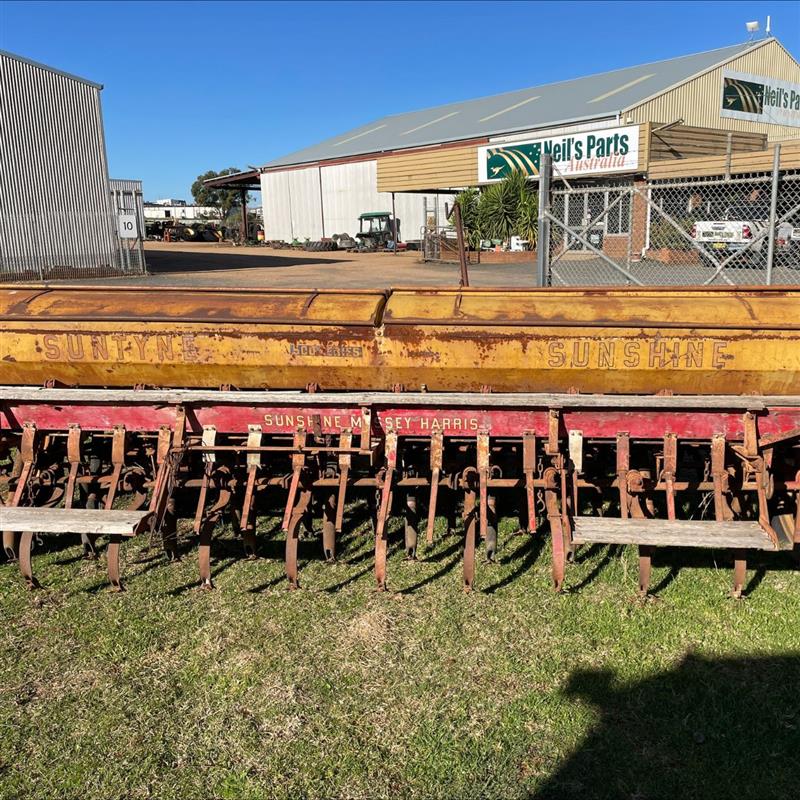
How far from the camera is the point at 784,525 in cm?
400

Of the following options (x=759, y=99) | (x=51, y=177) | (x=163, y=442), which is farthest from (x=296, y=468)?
(x=759, y=99)

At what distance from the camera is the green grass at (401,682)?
106 inches

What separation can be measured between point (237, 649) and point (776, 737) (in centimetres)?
236

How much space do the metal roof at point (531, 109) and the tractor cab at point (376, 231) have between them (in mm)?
3268

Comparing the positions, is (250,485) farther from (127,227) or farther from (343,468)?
(127,227)

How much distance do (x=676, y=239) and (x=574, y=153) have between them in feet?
16.7

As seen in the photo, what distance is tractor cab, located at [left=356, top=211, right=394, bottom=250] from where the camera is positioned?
35591 mm

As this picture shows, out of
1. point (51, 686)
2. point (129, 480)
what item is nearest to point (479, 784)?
point (51, 686)

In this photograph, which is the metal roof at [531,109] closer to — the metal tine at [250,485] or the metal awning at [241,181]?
the metal awning at [241,181]

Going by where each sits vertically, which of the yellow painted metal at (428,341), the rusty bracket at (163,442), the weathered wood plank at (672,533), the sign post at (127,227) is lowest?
the weathered wood plank at (672,533)

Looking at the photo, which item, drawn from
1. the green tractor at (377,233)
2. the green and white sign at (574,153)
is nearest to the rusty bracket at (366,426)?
the green and white sign at (574,153)

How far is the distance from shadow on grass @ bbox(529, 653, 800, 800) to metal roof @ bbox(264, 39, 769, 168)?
79.3ft

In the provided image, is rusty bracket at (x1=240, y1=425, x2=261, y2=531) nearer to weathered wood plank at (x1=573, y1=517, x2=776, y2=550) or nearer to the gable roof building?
weathered wood plank at (x1=573, y1=517, x2=776, y2=550)

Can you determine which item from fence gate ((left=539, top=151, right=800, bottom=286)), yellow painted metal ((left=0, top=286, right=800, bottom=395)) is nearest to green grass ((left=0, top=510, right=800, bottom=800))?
yellow painted metal ((left=0, top=286, right=800, bottom=395))
